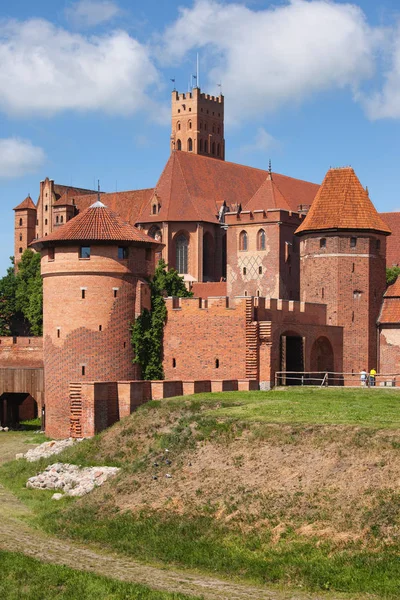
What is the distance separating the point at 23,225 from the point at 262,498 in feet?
292

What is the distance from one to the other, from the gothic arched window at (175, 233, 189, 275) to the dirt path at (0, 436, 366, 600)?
5180 cm

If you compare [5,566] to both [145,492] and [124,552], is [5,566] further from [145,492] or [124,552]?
[145,492]

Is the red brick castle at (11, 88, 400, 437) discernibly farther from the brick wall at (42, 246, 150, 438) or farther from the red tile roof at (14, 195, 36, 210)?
the red tile roof at (14, 195, 36, 210)

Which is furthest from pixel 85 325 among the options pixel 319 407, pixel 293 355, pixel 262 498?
pixel 262 498

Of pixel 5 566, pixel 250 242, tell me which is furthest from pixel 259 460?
pixel 250 242

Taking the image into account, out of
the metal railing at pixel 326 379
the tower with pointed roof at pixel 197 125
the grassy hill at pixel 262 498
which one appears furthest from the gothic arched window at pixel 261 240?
the tower with pointed roof at pixel 197 125

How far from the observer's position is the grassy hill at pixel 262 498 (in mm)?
23453

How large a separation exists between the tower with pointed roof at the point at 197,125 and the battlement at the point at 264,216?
44.3 metres

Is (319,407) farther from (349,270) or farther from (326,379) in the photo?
(349,270)

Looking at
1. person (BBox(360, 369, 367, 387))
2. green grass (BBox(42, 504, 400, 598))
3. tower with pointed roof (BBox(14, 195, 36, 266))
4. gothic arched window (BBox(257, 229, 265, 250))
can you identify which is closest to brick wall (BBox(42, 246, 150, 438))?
person (BBox(360, 369, 367, 387))

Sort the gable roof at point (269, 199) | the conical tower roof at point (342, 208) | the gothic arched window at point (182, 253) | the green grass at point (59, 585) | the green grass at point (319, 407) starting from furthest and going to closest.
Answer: the gothic arched window at point (182, 253) → the gable roof at point (269, 199) → the conical tower roof at point (342, 208) → the green grass at point (319, 407) → the green grass at point (59, 585)

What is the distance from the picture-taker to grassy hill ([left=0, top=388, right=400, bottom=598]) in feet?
76.9

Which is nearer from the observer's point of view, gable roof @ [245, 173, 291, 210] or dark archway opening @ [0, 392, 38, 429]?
dark archway opening @ [0, 392, 38, 429]

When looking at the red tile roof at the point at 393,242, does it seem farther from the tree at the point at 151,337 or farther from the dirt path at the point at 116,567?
the dirt path at the point at 116,567
